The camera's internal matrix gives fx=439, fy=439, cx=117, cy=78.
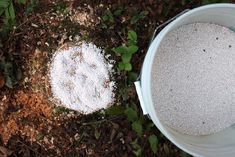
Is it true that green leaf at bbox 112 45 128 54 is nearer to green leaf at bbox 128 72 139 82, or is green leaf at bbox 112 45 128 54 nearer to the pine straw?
green leaf at bbox 128 72 139 82

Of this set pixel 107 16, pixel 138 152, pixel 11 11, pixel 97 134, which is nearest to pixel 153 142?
pixel 138 152

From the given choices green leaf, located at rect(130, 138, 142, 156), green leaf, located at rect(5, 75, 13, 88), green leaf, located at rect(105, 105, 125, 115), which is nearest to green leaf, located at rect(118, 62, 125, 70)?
green leaf, located at rect(105, 105, 125, 115)

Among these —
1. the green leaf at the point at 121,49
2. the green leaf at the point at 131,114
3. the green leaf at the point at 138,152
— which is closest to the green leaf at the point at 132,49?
the green leaf at the point at 121,49

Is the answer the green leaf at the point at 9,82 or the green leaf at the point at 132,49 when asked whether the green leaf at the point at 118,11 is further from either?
the green leaf at the point at 9,82

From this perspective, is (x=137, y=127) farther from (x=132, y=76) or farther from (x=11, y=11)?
(x=11, y=11)

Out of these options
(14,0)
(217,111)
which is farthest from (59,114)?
(217,111)

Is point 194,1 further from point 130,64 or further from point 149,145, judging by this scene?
point 149,145
